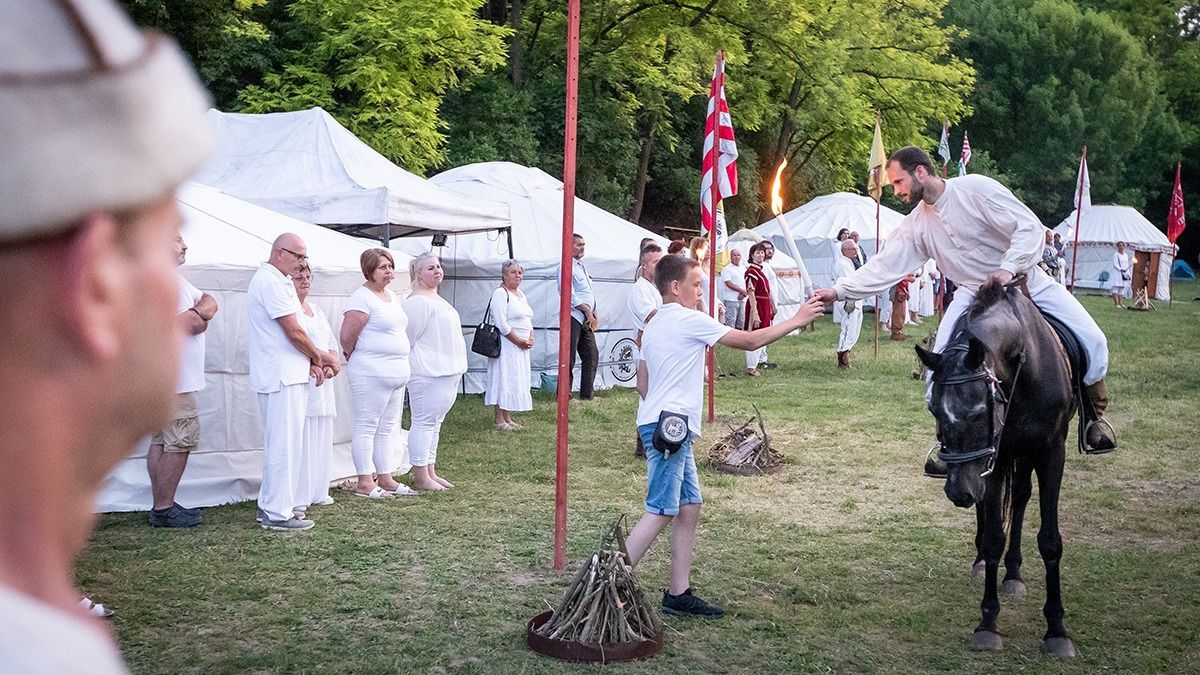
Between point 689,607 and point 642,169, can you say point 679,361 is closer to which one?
point 689,607

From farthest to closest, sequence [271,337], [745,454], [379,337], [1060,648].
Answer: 1. [745,454]
2. [379,337]
3. [271,337]
4. [1060,648]

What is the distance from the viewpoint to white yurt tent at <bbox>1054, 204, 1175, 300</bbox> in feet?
137

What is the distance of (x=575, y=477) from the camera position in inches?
401

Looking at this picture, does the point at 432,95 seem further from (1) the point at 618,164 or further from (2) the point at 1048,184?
(2) the point at 1048,184

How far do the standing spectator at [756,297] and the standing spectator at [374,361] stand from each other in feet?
33.0

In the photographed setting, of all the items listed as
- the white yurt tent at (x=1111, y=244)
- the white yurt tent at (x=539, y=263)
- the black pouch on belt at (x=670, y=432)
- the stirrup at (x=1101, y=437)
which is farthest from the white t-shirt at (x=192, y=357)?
the white yurt tent at (x=1111, y=244)

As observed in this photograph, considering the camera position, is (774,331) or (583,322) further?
(583,322)

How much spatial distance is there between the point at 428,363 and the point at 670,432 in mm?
4285

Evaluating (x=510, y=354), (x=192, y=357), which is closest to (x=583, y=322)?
(x=510, y=354)

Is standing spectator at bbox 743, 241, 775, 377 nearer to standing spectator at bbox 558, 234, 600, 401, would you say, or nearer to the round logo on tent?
the round logo on tent

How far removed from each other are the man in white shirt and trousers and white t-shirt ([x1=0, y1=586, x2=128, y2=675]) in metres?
5.82

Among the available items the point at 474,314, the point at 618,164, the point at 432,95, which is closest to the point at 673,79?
the point at 618,164

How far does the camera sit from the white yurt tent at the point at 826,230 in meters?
31.6

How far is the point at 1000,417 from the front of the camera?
5.47m
